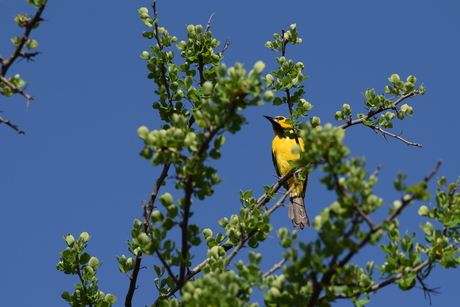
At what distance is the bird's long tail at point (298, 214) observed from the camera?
7.25 meters

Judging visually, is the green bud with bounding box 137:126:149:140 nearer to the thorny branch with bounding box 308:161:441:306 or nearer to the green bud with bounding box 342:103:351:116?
the thorny branch with bounding box 308:161:441:306

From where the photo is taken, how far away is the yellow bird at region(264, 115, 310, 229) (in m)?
7.26

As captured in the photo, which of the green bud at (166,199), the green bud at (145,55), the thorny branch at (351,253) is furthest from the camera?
the green bud at (145,55)

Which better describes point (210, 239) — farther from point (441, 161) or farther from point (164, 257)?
point (441, 161)

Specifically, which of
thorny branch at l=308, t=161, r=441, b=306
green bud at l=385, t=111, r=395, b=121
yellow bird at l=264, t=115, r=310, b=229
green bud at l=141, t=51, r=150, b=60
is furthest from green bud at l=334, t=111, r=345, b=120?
thorny branch at l=308, t=161, r=441, b=306

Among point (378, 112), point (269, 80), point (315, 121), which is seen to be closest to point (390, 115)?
point (378, 112)

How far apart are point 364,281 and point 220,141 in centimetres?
97

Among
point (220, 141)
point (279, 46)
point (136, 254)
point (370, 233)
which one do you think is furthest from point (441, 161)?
point (279, 46)

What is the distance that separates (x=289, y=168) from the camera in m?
8.13

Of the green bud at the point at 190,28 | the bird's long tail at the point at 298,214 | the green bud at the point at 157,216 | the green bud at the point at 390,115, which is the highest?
the bird's long tail at the point at 298,214

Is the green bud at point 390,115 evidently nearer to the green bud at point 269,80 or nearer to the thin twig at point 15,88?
the green bud at point 269,80

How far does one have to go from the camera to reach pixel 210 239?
409 centimetres

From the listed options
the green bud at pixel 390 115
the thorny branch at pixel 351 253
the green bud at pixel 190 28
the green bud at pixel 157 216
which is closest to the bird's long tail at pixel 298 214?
the green bud at pixel 390 115

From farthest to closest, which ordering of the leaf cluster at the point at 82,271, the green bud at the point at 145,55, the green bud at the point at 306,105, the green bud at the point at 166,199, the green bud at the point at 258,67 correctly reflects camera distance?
1. the green bud at the point at 306,105
2. the green bud at the point at 145,55
3. the leaf cluster at the point at 82,271
4. the green bud at the point at 166,199
5. the green bud at the point at 258,67
